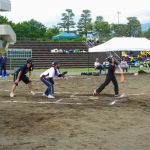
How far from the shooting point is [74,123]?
11188mm

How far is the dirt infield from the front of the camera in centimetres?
885

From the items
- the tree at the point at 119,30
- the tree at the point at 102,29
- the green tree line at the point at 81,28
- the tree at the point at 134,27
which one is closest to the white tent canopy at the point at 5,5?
the green tree line at the point at 81,28

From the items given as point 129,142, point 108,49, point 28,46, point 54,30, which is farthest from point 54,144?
point 54,30

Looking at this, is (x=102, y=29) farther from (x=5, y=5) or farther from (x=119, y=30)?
(x=5, y=5)

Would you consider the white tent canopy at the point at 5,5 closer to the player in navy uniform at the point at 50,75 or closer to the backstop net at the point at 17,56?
the player in navy uniform at the point at 50,75

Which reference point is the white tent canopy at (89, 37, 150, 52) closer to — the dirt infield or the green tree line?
the dirt infield

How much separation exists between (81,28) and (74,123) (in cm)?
9460

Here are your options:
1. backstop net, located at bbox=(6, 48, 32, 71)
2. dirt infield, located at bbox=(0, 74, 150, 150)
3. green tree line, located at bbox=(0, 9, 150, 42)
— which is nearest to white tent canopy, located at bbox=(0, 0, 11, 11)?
dirt infield, located at bbox=(0, 74, 150, 150)

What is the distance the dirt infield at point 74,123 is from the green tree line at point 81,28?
185ft

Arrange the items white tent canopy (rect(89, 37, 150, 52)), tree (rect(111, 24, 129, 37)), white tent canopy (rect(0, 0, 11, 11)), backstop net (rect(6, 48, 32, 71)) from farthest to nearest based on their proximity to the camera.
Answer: tree (rect(111, 24, 129, 37)) → backstop net (rect(6, 48, 32, 71)) → white tent canopy (rect(89, 37, 150, 52)) → white tent canopy (rect(0, 0, 11, 11))

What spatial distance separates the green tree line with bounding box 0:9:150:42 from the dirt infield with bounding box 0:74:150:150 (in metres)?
56.5

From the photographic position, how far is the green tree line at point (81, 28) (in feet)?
276

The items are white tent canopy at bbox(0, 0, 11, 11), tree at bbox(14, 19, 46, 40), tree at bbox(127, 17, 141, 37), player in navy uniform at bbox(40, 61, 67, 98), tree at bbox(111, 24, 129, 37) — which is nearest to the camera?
white tent canopy at bbox(0, 0, 11, 11)

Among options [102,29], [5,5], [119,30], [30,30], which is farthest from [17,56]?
[119,30]
